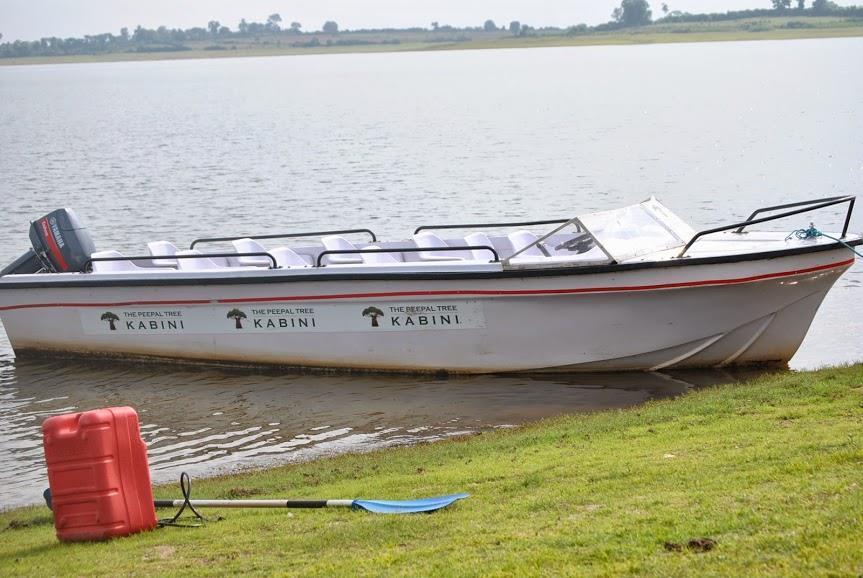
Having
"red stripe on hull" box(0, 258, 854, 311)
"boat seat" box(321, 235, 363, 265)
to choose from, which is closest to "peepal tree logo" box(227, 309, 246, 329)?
"red stripe on hull" box(0, 258, 854, 311)

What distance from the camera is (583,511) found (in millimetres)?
7602

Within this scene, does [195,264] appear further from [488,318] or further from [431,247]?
[488,318]

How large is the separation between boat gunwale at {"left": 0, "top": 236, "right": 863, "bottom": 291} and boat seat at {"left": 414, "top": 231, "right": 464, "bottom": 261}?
90 cm

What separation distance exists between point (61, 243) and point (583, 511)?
11.2 meters

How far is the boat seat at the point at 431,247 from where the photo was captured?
50.6 feet

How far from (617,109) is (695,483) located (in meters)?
65.0

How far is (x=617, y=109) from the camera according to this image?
2800 inches

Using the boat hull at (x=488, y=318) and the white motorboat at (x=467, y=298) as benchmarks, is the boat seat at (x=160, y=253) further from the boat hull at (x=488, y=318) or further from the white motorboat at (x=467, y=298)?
the boat hull at (x=488, y=318)

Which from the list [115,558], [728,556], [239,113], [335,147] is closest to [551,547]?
[728,556]

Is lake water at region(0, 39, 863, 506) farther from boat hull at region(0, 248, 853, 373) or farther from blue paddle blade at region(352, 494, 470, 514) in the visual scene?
blue paddle blade at region(352, 494, 470, 514)

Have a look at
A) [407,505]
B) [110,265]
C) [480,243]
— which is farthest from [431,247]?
[407,505]

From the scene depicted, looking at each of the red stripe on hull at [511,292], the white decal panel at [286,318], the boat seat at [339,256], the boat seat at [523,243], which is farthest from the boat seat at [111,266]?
the boat seat at [523,243]

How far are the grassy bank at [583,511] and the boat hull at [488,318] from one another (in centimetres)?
267

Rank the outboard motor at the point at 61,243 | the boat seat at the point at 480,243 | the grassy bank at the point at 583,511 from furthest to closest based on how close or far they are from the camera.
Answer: the outboard motor at the point at 61,243 < the boat seat at the point at 480,243 < the grassy bank at the point at 583,511
